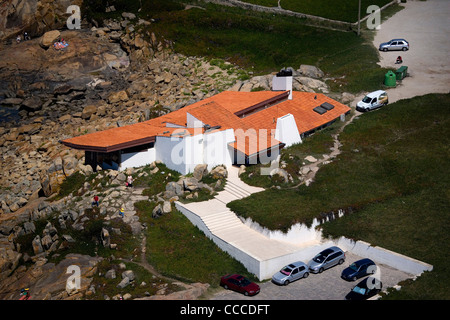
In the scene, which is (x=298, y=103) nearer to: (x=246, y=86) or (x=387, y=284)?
(x=246, y=86)

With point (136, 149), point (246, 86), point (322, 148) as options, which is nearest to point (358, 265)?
point (322, 148)

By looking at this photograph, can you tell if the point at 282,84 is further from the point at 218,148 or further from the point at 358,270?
the point at 358,270

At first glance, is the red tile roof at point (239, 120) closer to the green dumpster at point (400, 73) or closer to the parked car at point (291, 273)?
the green dumpster at point (400, 73)

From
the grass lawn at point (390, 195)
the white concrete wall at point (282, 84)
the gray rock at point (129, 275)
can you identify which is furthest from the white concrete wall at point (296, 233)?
the white concrete wall at point (282, 84)

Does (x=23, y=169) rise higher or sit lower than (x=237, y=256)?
lower

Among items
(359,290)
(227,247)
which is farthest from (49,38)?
(359,290)

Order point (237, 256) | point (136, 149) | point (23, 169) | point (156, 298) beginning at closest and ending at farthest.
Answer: point (156, 298)
point (237, 256)
point (136, 149)
point (23, 169)

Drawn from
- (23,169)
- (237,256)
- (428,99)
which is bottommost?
(23,169)
